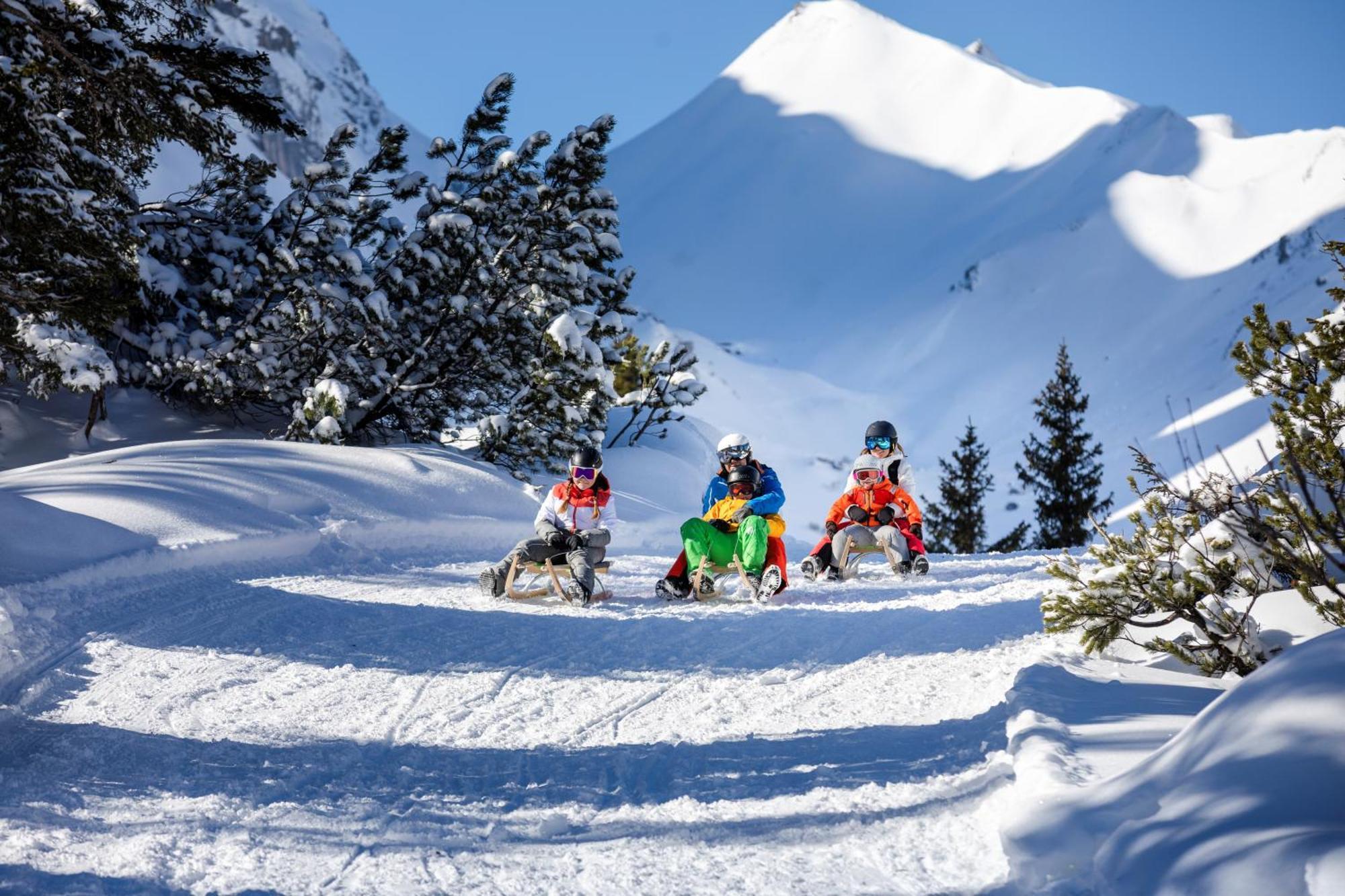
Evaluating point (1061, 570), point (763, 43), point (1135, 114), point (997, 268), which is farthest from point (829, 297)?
point (1061, 570)

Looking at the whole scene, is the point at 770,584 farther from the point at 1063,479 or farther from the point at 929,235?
the point at 929,235

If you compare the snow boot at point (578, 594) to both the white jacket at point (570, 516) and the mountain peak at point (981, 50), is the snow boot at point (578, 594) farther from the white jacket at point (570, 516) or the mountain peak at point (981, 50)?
the mountain peak at point (981, 50)

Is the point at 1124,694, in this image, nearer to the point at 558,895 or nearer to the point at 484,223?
the point at 558,895

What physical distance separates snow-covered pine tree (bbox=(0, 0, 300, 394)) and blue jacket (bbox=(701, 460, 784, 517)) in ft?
15.5

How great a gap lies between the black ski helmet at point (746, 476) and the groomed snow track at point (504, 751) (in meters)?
1.70

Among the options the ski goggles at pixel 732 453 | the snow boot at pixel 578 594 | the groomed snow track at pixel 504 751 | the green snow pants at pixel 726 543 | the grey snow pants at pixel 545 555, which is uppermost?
the ski goggles at pixel 732 453

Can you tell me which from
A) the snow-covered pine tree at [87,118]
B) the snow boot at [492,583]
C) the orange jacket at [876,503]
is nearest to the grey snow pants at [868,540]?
the orange jacket at [876,503]

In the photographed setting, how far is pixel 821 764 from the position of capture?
4070 millimetres

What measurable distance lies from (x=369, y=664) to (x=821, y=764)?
2.89m

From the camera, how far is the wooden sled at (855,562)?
993cm

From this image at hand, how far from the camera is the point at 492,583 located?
8.45 metres

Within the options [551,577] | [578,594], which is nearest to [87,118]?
[551,577]

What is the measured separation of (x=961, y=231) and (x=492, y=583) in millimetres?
109732

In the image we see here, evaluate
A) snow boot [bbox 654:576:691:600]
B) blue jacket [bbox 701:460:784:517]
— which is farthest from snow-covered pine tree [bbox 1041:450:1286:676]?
snow boot [bbox 654:576:691:600]
